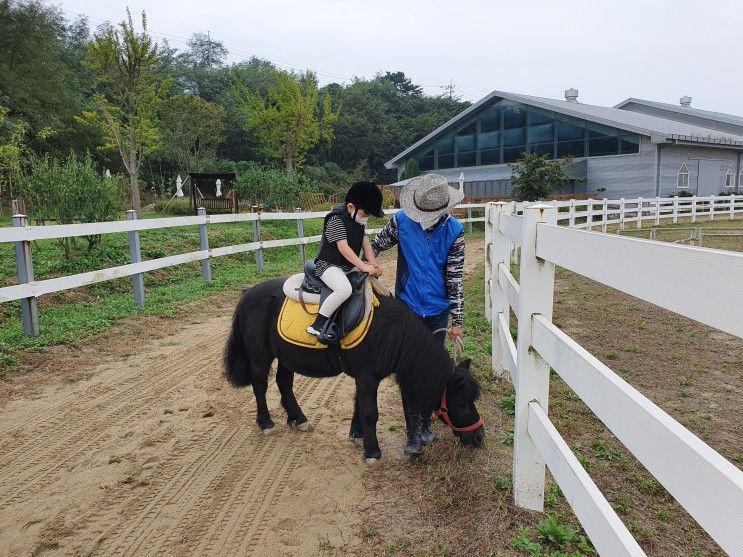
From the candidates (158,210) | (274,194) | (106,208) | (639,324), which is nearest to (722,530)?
(639,324)

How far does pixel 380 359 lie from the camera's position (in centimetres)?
302

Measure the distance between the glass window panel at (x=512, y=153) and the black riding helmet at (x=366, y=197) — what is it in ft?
90.6

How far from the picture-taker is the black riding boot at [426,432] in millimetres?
3209

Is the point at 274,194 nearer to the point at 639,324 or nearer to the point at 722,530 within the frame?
the point at 639,324

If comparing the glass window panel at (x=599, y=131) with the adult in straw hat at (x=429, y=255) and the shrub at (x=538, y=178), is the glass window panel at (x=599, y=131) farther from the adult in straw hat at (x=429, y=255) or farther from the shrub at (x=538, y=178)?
the adult in straw hat at (x=429, y=255)

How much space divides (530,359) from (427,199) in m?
1.16

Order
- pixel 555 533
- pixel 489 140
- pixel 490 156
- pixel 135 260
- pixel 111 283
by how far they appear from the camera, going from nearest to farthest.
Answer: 1. pixel 555 533
2. pixel 135 260
3. pixel 111 283
4. pixel 489 140
5. pixel 490 156

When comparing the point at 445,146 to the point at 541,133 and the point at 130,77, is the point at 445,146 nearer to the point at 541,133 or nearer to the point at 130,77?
the point at 541,133

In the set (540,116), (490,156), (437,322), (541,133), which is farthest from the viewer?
(490,156)

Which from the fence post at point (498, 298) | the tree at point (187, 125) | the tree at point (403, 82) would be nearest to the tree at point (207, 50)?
the tree at point (403, 82)

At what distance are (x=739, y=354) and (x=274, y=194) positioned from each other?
17544mm

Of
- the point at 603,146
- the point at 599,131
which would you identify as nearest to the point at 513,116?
the point at 599,131

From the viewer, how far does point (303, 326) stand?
10.3 ft

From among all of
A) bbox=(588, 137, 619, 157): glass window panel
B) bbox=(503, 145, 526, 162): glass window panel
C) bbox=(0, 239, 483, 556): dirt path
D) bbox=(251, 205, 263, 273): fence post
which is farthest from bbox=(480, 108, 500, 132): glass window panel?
bbox=(0, 239, 483, 556): dirt path
